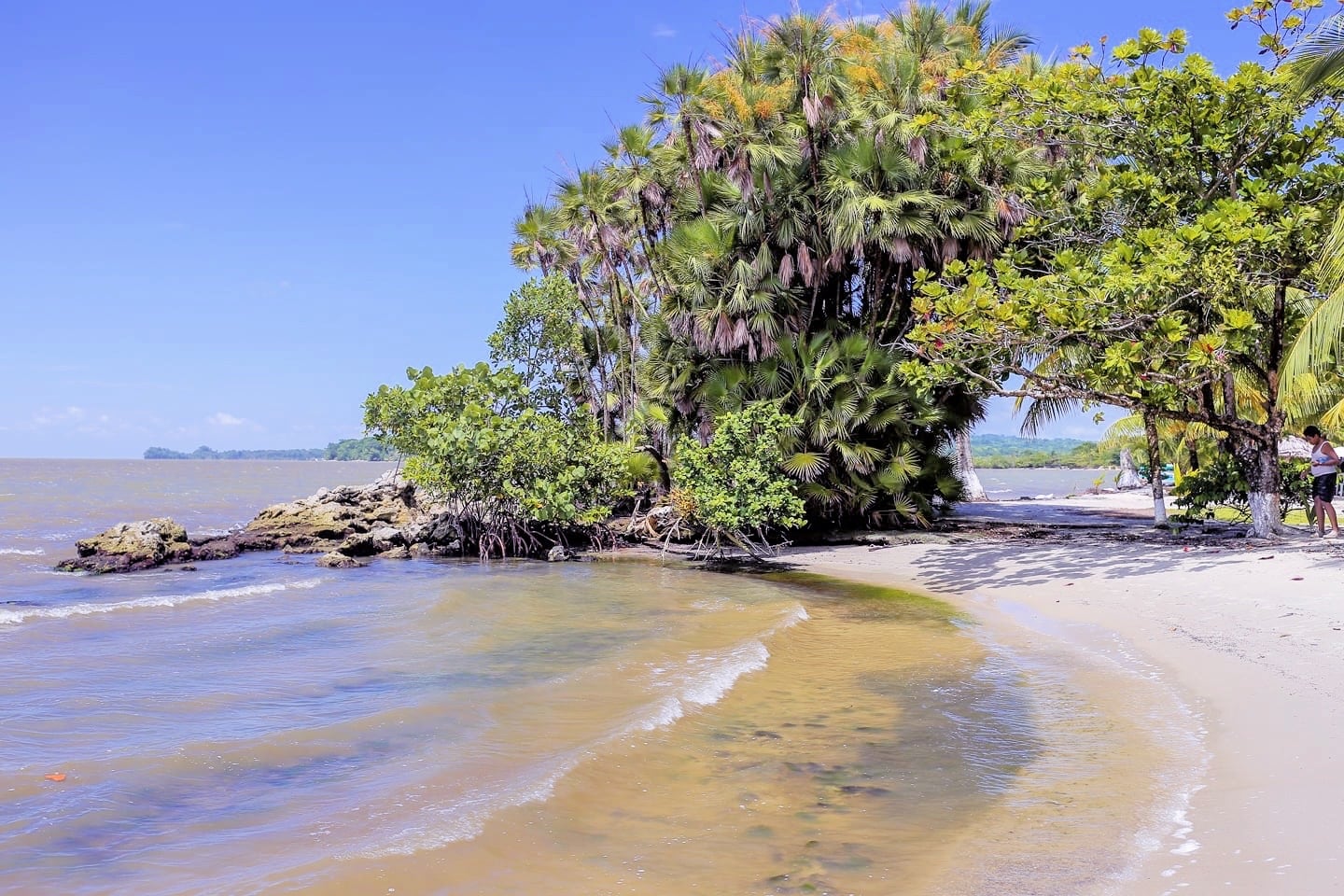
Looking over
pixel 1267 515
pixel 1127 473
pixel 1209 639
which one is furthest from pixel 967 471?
pixel 1209 639

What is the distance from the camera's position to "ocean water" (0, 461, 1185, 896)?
5.13m

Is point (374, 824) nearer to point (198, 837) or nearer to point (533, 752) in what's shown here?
point (198, 837)

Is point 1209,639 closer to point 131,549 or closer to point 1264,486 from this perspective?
point 1264,486

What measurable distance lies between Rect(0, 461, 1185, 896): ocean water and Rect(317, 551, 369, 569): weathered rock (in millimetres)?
7491

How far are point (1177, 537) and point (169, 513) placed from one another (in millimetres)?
40641

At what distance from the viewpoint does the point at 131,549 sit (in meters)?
21.4

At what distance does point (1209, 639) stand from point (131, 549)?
21.6 m

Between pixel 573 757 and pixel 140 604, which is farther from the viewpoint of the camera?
pixel 140 604

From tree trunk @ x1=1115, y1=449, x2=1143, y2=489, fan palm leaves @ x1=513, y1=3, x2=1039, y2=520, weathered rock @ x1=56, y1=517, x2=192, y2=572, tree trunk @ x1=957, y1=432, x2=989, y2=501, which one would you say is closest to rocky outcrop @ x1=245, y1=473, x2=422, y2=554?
weathered rock @ x1=56, y1=517, x2=192, y2=572

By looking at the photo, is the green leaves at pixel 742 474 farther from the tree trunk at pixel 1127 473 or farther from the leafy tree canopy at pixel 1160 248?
the tree trunk at pixel 1127 473

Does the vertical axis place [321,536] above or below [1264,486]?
below

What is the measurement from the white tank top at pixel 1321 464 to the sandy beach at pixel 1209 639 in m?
1.18

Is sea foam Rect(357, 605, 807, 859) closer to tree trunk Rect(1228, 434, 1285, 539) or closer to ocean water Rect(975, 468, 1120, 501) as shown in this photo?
tree trunk Rect(1228, 434, 1285, 539)

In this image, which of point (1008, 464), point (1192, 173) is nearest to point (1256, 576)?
point (1192, 173)
